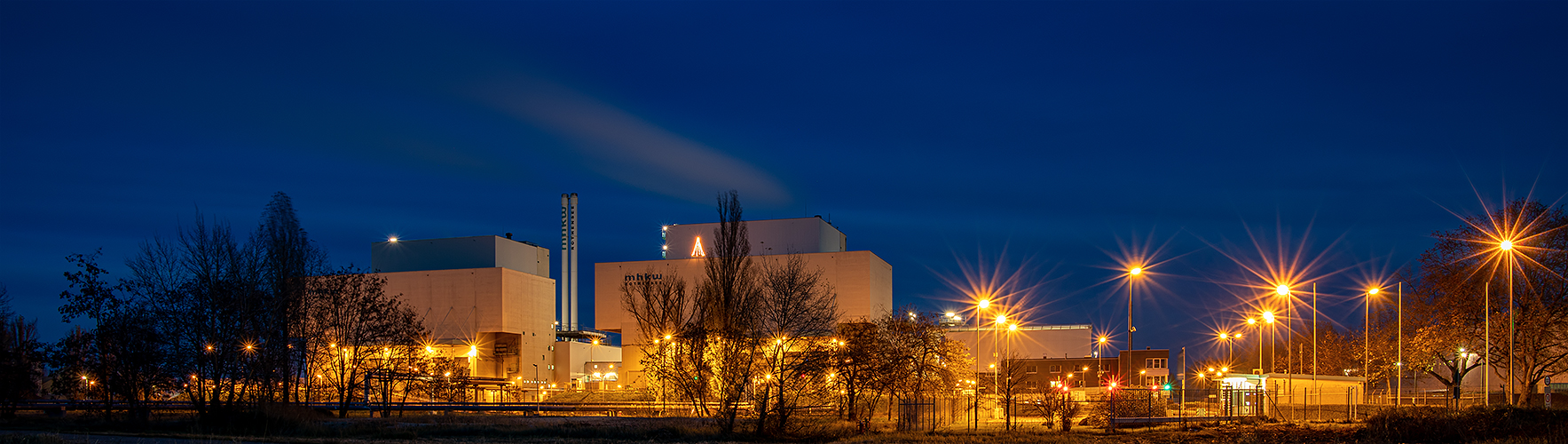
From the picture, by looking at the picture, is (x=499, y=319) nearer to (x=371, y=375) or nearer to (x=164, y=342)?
(x=371, y=375)

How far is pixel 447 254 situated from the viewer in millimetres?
86688

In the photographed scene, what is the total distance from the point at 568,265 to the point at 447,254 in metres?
20.9

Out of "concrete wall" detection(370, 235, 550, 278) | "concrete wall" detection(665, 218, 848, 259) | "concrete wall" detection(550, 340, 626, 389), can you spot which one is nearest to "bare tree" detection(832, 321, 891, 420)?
"concrete wall" detection(665, 218, 848, 259)

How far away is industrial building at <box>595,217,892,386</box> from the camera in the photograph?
78562mm

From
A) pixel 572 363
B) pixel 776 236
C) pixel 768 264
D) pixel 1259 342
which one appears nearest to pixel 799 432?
pixel 1259 342

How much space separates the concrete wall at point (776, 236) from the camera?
3312 inches

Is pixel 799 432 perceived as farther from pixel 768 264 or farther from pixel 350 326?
pixel 768 264

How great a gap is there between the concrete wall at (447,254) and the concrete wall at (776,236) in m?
14.7

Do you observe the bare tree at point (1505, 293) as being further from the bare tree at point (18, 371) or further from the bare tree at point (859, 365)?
the bare tree at point (18, 371)

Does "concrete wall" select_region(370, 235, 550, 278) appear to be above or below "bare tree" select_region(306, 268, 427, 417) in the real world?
above

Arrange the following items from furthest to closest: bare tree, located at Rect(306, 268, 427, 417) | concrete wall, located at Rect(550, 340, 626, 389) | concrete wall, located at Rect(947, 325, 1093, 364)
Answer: concrete wall, located at Rect(947, 325, 1093, 364)
concrete wall, located at Rect(550, 340, 626, 389)
bare tree, located at Rect(306, 268, 427, 417)

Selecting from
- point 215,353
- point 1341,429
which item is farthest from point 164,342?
point 1341,429

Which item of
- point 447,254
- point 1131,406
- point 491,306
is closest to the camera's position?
point 1131,406

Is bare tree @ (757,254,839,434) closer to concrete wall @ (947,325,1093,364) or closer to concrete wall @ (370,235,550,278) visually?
concrete wall @ (370,235,550,278)
